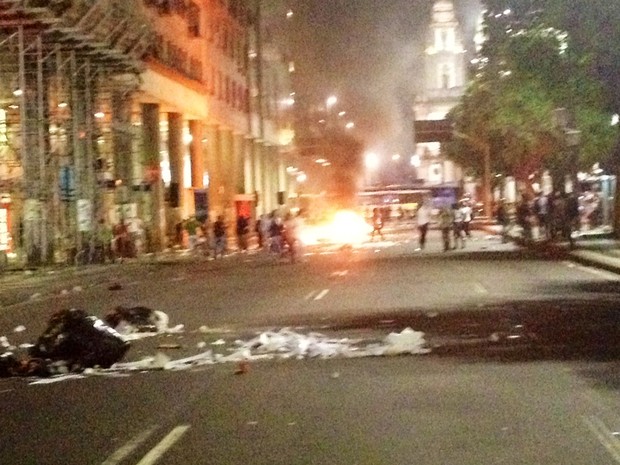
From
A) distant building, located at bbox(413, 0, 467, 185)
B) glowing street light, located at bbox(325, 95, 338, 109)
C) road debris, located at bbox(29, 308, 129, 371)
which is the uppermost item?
distant building, located at bbox(413, 0, 467, 185)

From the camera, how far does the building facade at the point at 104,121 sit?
36.7 meters

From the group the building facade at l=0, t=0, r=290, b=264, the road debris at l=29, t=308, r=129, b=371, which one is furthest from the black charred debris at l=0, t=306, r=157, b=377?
the building facade at l=0, t=0, r=290, b=264

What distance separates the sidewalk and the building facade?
51.7 feet

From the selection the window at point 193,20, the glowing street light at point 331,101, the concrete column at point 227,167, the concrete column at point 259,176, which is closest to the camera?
the window at point 193,20

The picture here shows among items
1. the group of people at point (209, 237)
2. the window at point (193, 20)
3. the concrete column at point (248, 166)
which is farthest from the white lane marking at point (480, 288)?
the concrete column at point (248, 166)

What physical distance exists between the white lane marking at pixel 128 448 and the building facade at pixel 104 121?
1047 inches

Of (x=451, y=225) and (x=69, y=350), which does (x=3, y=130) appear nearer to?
(x=451, y=225)

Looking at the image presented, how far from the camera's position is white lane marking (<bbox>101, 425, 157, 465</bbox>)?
26.4 ft

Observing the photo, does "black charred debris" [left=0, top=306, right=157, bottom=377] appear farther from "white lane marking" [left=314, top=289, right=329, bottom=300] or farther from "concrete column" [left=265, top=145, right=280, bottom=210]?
"concrete column" [left=265, top=145, right=280, bottom=210]

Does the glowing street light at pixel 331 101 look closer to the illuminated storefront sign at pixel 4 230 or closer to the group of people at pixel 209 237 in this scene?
the group of people at pixel 209 237

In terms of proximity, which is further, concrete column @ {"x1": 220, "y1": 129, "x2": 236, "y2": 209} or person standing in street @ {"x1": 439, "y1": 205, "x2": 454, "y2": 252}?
concrete column @ {"x1": 220, "y1": 129, "x2": 236, "y2": 209}

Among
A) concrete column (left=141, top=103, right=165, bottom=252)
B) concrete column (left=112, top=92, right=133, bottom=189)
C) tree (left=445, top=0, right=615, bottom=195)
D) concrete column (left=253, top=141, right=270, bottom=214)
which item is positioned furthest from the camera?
concrete column (left=253, top=141, right=270, bottom=214)

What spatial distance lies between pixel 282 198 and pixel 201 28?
25.2m

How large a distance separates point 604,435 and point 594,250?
85.3ft
